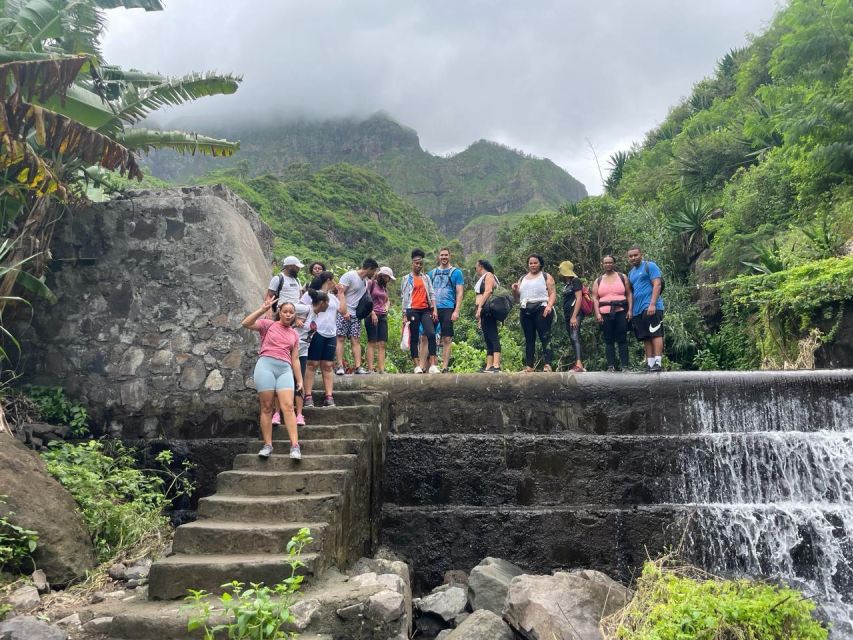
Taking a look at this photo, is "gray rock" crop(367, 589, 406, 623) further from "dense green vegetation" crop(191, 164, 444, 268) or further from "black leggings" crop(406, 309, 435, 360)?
"dense green vegetation" crop(191, 164, 444, 268)

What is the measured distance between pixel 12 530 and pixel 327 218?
2362 cm

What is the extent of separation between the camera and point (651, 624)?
435 cm

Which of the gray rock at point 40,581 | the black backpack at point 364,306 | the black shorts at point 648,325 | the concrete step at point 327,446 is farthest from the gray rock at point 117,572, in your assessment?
the black shorts at point 648,325

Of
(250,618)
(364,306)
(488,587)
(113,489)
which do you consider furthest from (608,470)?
(113,489)

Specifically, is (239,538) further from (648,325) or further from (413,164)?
(413,164)

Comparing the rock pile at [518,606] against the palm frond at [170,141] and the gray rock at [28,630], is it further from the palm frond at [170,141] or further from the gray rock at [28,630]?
the palm frond at [170,141]

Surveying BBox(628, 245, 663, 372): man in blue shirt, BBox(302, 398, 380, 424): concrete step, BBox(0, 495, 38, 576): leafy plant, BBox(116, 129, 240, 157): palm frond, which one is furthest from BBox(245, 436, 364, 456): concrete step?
BBox(116, 129, 240, 157): palm frond

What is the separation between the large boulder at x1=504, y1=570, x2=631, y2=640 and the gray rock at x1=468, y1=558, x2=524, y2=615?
286mm

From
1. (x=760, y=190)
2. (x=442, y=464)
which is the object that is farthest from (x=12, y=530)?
(x=760, y=190)

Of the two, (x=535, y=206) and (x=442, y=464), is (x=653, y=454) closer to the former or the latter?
(x=442, y=464)

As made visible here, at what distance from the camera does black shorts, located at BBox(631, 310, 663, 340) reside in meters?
7.12

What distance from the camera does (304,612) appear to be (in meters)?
4.04

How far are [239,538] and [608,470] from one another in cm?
338

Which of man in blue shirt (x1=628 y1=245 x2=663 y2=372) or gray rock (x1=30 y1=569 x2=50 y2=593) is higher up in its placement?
man in blue shirt (x1=628 y1=245 x2=663 y2=372)
